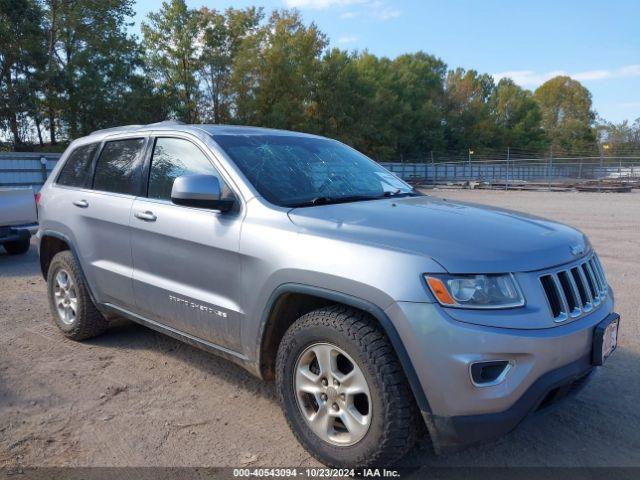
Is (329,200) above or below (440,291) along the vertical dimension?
above

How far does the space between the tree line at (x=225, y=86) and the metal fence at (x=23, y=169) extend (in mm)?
10860

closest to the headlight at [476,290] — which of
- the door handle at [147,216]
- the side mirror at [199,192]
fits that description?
the side mirror at [199,192]

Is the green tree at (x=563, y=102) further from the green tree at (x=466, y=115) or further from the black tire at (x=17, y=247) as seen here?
the black tire at (x=17, y=247)

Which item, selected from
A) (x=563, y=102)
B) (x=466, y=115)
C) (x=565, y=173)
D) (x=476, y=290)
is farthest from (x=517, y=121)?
(x=476, y=290)

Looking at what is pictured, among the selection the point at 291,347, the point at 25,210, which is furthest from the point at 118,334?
the point at 25,210

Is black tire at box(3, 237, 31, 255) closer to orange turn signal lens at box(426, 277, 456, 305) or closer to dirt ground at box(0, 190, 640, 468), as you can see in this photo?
dirt ground at box(0, 190, 640, 468)

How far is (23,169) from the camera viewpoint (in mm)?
20562

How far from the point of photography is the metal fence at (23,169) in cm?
2003

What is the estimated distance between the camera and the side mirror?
10.2 ft

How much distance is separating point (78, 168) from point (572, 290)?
4.02m

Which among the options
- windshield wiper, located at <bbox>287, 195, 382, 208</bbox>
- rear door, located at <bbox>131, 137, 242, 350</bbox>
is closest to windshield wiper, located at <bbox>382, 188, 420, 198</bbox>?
windshield wiper, located at <bbox>287, 195, 382, 208</bbox>

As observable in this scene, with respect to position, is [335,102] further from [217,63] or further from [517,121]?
[517,121]

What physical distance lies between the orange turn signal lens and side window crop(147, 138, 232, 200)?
5.55ft

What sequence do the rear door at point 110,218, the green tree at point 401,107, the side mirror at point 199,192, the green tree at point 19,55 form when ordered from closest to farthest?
the side mirror at point 199,192
the rear door at point 110,218
the green tree at point 19,55
the green tree at point 401,107
